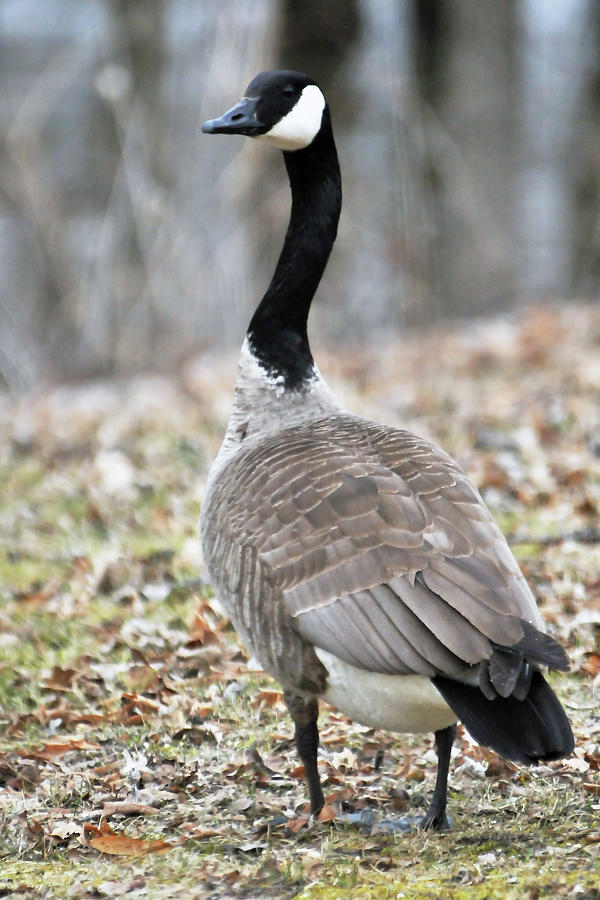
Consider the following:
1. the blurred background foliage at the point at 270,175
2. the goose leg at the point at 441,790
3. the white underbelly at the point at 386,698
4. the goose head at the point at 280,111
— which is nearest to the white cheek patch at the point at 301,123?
the goose head at the point at 280,111

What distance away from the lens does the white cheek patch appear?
4887 mm

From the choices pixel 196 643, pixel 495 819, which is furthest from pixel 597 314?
pixel 495 819

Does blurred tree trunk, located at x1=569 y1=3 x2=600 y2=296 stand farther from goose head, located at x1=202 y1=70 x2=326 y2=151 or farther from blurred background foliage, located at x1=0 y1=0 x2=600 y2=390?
goose head, located at x1=202 y1=70 x2=326 y2=151

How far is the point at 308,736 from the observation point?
13.2 ft

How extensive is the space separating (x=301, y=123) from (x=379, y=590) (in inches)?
91.3

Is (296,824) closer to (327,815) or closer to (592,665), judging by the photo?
(327,815)

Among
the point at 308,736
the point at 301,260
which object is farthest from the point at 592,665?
the point at 301,260

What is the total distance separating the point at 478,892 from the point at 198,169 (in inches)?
401

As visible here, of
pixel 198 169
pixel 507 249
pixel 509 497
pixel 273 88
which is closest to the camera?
pixel 273 88

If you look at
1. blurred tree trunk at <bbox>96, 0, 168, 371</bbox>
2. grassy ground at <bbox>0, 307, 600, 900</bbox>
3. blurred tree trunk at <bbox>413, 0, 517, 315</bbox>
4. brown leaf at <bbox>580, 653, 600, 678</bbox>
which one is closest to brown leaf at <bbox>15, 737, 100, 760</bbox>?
grassy ground at <bbox>0, 307, 600, 900</bbox>

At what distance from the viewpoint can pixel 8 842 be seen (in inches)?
156

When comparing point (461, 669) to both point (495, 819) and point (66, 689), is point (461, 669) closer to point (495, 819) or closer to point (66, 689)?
point (495, 819)

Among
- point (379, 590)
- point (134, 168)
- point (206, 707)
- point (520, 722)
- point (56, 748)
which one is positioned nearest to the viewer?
point (520, 722)

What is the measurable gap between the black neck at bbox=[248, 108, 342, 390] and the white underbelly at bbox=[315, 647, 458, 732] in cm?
170
